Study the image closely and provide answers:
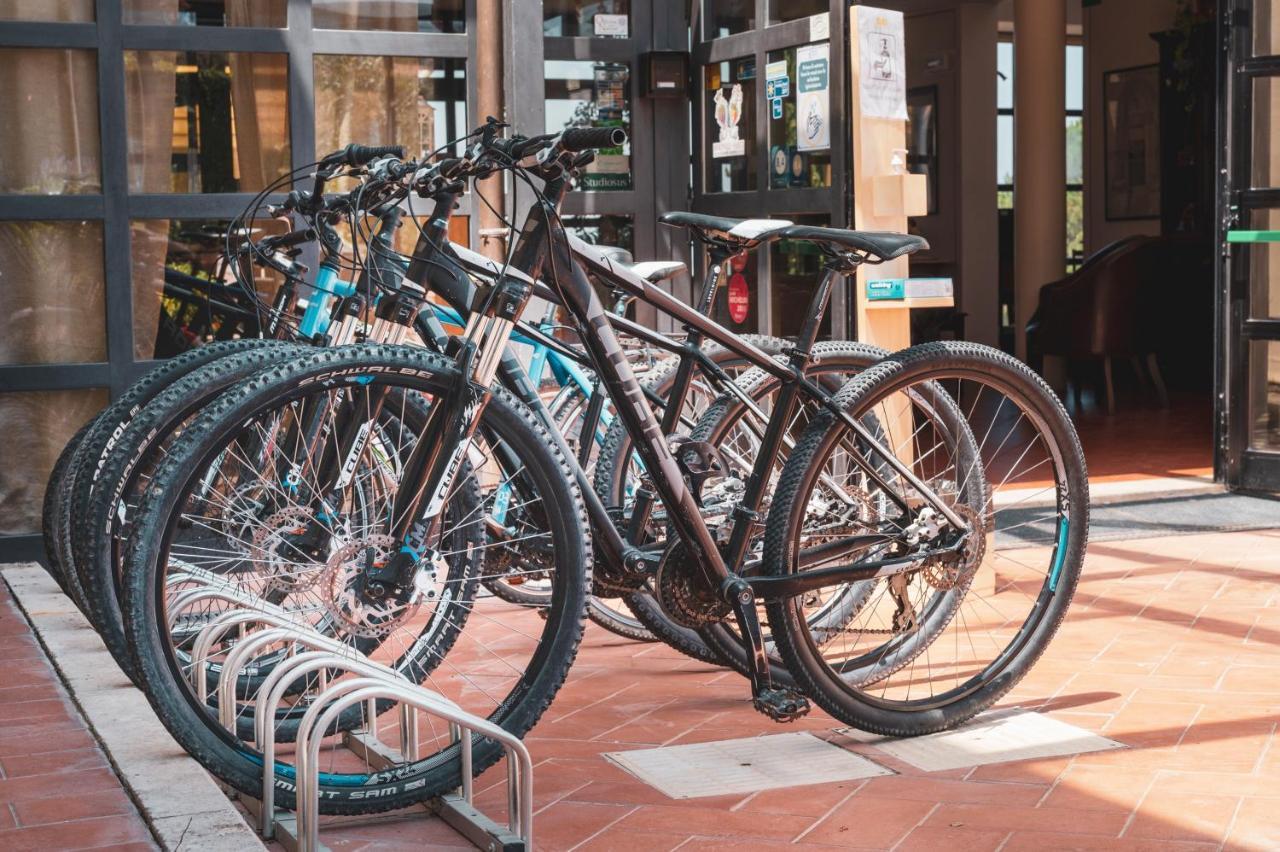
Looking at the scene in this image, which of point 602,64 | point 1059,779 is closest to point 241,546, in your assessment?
point 1059,779

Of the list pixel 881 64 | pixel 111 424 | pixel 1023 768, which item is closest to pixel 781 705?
pixel 1023 768

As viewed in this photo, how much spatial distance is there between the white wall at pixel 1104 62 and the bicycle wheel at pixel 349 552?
12.0 m

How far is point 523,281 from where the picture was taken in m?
2.80

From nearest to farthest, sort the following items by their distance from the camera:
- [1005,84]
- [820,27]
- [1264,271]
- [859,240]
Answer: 1. [859,240]
2. [820,27]
3. [1264,271]
4. [1005,84]

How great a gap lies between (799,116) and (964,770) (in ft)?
8.40

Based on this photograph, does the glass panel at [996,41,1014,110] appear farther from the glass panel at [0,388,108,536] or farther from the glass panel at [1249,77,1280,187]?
the glass panel at [0,388,108,536]

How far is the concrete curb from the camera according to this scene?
251cm

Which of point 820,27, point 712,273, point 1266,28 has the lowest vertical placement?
point 712,273

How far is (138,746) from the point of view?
9.83ft

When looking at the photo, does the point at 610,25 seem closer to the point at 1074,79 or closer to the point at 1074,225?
the point at 1074,225

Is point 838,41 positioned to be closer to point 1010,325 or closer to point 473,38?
point 473,38

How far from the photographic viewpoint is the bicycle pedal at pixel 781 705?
120 inches

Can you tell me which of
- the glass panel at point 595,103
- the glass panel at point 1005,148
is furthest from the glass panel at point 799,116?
the glass panel at point 1005,148

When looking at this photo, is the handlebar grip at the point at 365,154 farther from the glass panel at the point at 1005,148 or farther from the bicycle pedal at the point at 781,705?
the glass panel at the point at 1005,148
